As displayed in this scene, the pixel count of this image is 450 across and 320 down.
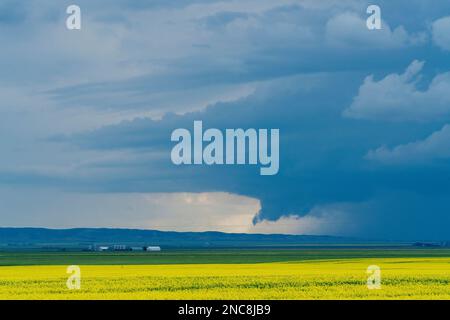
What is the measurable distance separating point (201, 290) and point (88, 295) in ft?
22.6

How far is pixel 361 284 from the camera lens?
5144 cm
